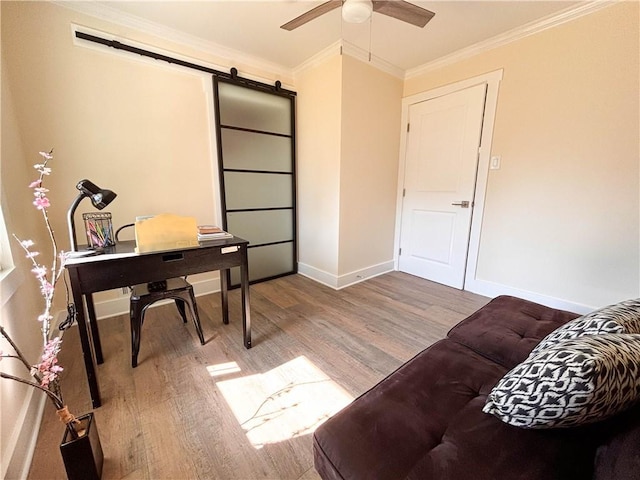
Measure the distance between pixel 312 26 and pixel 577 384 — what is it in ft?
9.13

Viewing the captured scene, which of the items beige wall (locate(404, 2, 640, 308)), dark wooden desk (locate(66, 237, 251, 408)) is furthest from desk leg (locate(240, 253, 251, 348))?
beige wall (locate(404, 2, 640, 308))

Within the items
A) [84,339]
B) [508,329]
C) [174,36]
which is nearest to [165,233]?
[84,339]

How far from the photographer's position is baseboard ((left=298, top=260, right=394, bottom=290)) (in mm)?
3020

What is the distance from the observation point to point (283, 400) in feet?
4.78

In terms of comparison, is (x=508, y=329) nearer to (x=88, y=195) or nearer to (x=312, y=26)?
(x=88, y=195)

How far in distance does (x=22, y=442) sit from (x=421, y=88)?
4.06 m

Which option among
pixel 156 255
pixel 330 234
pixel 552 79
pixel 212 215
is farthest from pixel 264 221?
pixel 552 79

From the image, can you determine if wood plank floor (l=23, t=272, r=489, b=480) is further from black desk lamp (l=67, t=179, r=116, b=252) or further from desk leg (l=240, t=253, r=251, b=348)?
black desk lamp (l=67, t=179, r=116, b=252)

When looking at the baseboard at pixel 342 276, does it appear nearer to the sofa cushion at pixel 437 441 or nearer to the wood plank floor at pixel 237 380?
the wood plank floor at pixel 237 380

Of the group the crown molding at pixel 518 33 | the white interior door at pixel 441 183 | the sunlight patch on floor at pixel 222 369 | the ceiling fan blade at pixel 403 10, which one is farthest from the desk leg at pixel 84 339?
the crown molding at pixel 518 33

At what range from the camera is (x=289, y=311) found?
246 centimetres

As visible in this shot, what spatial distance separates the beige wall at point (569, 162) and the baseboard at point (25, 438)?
3.44m

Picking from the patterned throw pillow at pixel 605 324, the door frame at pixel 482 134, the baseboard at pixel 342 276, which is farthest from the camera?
the baseboard at pixel 342 276

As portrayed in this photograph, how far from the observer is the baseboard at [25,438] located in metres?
0.99
